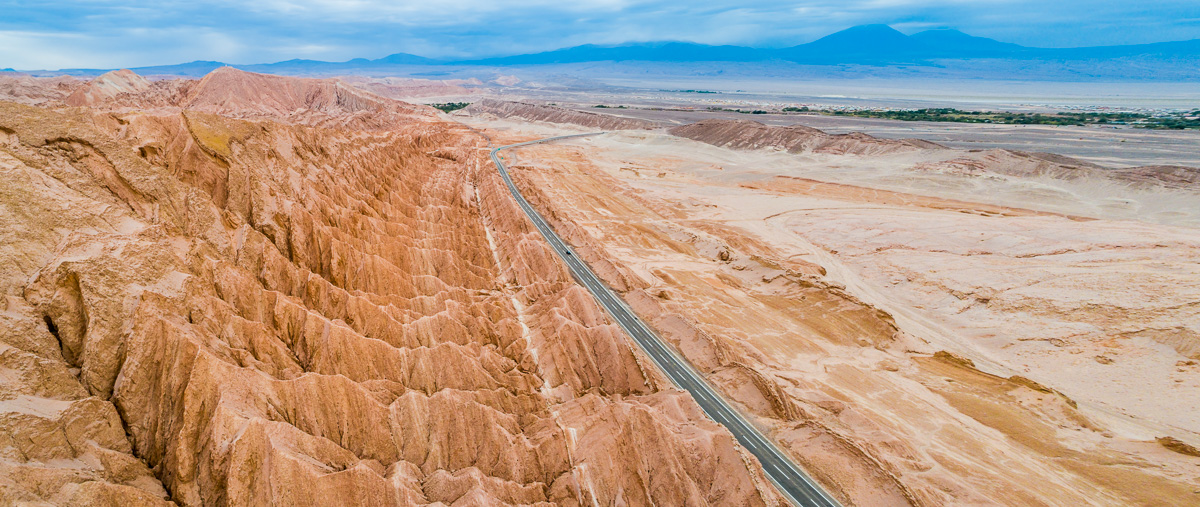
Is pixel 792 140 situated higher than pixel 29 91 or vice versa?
pixel 29 91

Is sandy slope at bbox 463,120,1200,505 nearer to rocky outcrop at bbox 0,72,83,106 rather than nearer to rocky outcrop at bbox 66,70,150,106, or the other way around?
rocky outcrop at bbox 66,70,150,106

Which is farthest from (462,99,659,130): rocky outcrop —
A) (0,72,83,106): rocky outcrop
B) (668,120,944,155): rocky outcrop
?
(0,72,83,106): rocky outcrop

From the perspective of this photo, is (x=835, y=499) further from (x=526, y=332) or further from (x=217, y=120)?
(x=217, y=120)

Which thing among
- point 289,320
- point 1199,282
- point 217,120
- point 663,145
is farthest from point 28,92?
point 1199,282

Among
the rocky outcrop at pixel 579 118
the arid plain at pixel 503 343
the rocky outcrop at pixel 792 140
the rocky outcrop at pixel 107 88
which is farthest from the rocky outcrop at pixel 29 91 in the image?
the rocky outcrop at pixel 792 140

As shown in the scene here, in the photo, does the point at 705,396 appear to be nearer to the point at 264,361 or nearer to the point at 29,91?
the point at 264,361

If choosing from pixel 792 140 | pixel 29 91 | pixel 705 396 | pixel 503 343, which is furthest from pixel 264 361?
pixel 29 91
